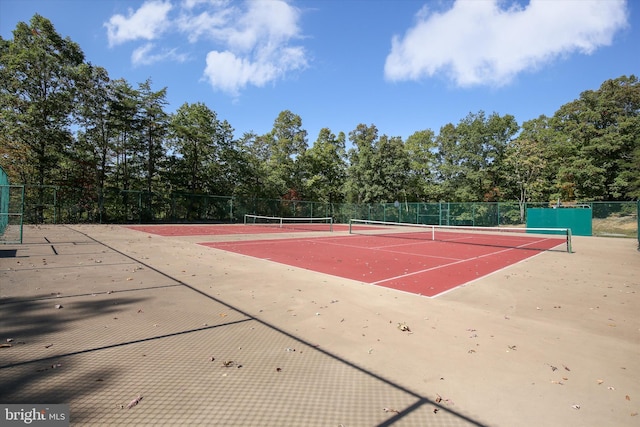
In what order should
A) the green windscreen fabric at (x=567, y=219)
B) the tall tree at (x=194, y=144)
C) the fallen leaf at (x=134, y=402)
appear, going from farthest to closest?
the tall tree at (x=194, y=144) → the green windscreen fabric at (x=567, y=219) → the fallen leaf at (x=134, y=402)

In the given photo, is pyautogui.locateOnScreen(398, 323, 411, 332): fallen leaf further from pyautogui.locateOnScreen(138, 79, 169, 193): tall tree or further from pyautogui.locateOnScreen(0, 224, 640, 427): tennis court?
pyautogui.locateOnScreen(138, 79, 169, 193): tall tree

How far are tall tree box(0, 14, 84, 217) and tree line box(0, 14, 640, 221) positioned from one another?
3.2 inches

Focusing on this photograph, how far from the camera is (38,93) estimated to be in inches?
1122

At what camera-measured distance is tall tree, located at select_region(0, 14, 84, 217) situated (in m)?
26.9

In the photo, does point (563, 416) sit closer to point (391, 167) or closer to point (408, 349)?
point (408, 349)

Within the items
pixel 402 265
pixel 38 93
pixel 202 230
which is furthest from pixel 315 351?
pixel 38 93

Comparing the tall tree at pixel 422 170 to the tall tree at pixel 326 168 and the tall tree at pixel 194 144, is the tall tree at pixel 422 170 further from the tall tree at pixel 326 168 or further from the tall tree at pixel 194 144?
the tall tree at pixel 194 144

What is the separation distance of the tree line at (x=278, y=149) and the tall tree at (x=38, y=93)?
8cm

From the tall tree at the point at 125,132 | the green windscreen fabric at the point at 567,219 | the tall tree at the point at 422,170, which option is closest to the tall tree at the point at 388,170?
the tall tree at the point at 422,170

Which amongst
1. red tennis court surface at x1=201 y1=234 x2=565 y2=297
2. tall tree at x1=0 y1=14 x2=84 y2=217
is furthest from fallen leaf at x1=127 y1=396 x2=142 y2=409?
tall tree at x1=0 y1=14 x2=84 y2=217

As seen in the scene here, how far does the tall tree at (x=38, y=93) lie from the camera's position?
26.9m

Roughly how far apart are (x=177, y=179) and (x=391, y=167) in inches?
986

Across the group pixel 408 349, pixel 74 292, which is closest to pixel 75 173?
pixel 74 292

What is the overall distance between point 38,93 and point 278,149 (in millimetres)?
25162
